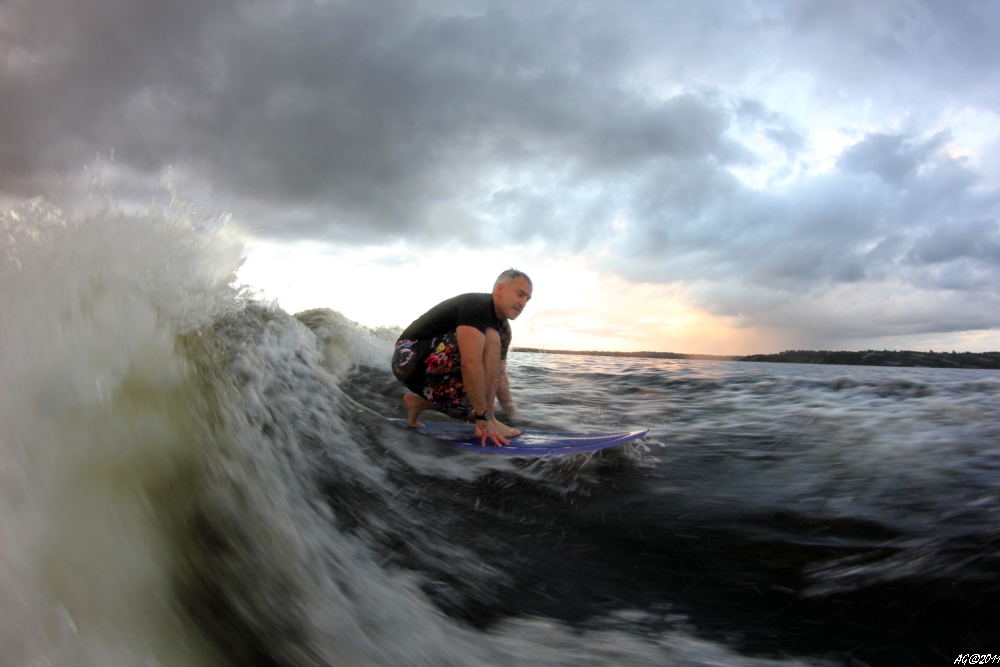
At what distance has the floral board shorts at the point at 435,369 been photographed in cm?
425

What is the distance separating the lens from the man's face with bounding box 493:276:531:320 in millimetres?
3920

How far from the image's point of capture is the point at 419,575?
7.03 ft

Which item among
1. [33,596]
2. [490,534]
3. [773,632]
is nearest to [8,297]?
[33,596]

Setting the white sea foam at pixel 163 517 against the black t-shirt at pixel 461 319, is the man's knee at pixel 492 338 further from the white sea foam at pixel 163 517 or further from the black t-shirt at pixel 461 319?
the white sea foam at pixel 163 517

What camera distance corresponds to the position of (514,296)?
3.92 meters

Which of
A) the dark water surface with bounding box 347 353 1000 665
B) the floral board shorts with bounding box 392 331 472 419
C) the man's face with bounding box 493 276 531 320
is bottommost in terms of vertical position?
the dark water surface with bounding box 347 353 1000 665

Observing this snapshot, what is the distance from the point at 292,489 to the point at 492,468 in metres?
1.61

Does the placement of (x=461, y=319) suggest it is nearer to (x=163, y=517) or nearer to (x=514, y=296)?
(x=514, y=296)

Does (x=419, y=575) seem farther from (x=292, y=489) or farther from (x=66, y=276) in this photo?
(x=66, y=276)

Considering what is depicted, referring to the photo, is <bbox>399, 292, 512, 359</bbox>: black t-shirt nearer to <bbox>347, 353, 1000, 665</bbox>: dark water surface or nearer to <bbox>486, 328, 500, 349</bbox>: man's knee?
<bbox>486, 328, 500, 349</bbox>: man's knee

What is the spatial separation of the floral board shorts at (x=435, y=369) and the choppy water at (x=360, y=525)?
71 centimetres

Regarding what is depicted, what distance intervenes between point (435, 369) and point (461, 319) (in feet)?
2.41

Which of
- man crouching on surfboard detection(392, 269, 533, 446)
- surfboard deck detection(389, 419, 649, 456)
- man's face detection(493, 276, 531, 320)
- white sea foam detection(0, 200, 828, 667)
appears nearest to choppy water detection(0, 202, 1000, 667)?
white sea foam detection(0, 200, 828, 667)

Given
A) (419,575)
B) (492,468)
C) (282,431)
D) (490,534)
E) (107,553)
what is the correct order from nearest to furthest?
(107,553) → (419,575) → (490,534) → (282,431) → (492,468)
